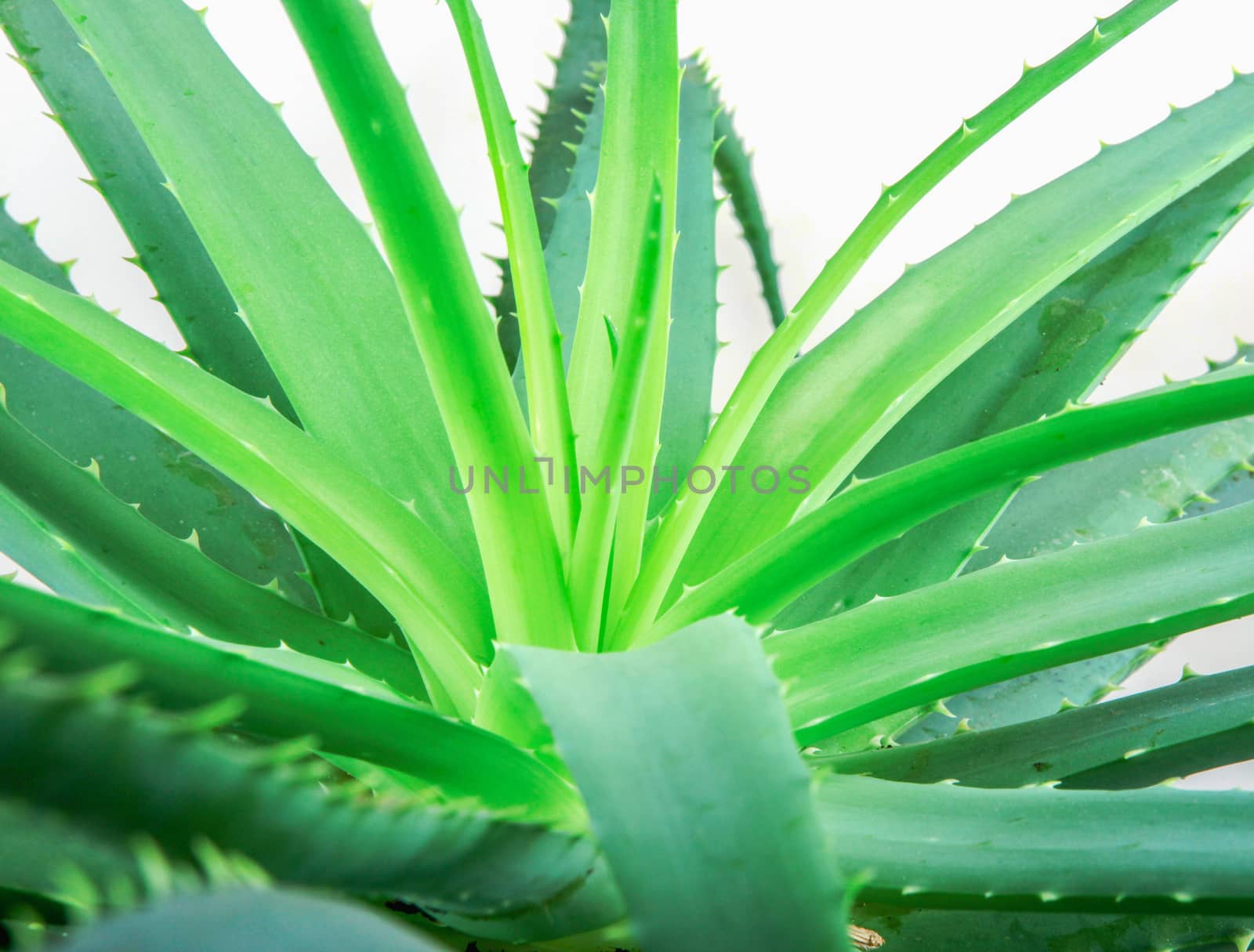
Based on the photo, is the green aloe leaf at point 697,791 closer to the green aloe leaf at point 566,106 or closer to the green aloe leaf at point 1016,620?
the green aloe leaf at point 1016,620

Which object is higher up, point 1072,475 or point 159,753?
point 1072,475

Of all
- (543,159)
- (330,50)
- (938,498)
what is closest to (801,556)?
(938,498)

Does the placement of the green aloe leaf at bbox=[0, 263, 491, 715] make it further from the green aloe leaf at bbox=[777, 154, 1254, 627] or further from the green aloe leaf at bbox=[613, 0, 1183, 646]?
the green aloe leaf at bbox=[777, 154, 1254, 627]

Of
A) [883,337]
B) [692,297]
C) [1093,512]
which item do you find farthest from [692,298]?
[1093,512]

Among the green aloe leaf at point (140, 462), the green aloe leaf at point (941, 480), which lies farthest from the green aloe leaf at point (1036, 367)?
the green aloe leaf at point (140, 462)

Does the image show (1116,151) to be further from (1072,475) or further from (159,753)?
(159,753)

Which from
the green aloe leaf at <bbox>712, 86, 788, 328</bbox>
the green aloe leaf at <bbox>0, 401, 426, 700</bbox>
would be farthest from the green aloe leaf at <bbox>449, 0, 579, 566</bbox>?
the green aloe leaf at <bbox>712, 86, 788, 328</bbox>
